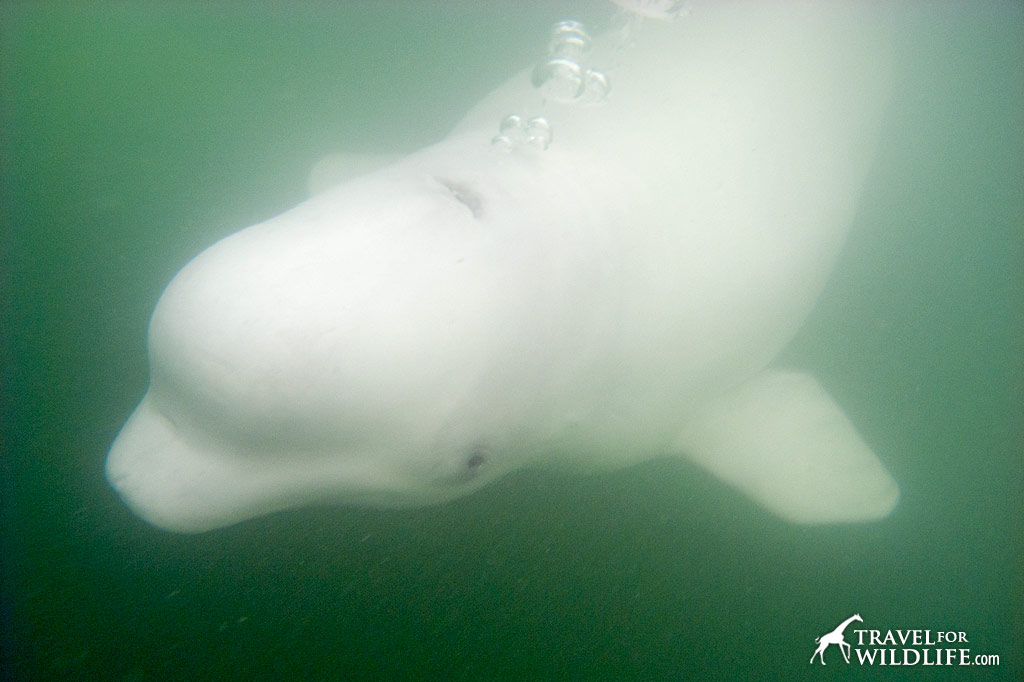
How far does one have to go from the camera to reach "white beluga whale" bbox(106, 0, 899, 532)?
220 cm

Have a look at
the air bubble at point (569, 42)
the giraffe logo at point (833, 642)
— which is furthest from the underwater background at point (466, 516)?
the air bubble at point (569, 42)

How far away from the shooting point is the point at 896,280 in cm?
664

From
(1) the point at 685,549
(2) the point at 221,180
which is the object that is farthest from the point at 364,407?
(2) the point at 221,180

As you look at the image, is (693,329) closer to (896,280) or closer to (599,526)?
(599,526)

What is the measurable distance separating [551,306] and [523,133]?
4.13 feet

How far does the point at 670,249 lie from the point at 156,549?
338 cm

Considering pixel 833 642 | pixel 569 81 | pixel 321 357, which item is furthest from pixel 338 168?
pixel 833 642

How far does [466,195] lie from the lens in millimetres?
2682

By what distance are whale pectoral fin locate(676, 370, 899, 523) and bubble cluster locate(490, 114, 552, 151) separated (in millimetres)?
2053

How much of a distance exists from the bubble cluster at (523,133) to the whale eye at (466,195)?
609mm

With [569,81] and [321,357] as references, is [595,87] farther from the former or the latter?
[321,357]

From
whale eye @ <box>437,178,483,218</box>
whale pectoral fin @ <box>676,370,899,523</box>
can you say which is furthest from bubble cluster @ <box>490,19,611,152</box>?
whale pectoral fin @ <box>676,370,899,523</box>

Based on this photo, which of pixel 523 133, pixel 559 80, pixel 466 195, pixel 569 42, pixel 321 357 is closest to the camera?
pixel 321 357

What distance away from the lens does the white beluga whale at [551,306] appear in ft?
7.22
